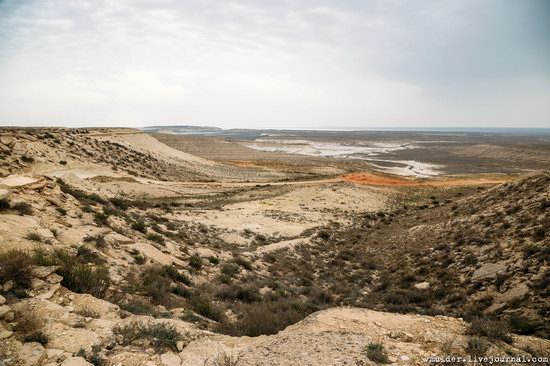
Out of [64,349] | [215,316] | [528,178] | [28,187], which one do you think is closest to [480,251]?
[528,178]

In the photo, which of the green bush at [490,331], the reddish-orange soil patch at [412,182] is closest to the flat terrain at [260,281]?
the green bush at [490,331]

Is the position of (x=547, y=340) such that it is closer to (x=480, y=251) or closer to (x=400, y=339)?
(x=400, y=339)

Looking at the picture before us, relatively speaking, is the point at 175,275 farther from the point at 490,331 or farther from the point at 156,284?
the point at 490,331

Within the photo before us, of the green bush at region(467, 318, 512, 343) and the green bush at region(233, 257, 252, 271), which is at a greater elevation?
the green bush at region(467, 318, 512, 343)

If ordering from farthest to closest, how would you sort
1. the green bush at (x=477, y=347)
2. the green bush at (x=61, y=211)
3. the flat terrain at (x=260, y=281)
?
the green bush at (x=61, y=211) < the green bush at (x=477, y=347) < the flat terrain at (x=260, y=281)

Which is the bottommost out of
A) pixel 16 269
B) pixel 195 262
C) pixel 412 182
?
pixel 412 182

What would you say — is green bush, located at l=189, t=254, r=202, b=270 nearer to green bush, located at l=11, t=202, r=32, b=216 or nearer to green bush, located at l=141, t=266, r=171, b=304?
green bush, located at l=141, t=266, r=171, b=304

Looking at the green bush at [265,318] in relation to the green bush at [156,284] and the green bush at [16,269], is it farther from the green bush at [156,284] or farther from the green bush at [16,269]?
the green bush at [16,269]

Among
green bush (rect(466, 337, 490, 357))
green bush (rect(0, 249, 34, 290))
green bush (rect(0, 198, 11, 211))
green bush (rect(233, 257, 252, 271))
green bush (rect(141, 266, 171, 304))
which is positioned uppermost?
green bush (rect(0, 198, 11, 211))

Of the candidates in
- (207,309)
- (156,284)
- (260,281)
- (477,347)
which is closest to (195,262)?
(260,281)

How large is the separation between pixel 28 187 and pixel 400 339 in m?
12.8

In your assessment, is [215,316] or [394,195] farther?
[394,195]

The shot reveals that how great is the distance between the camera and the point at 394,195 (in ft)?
116

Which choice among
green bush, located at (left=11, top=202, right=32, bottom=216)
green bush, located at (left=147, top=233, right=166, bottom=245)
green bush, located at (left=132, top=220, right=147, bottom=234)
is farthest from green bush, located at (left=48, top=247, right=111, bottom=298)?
green bush, located at (left=132, top=220, right=147, bottom=234)
